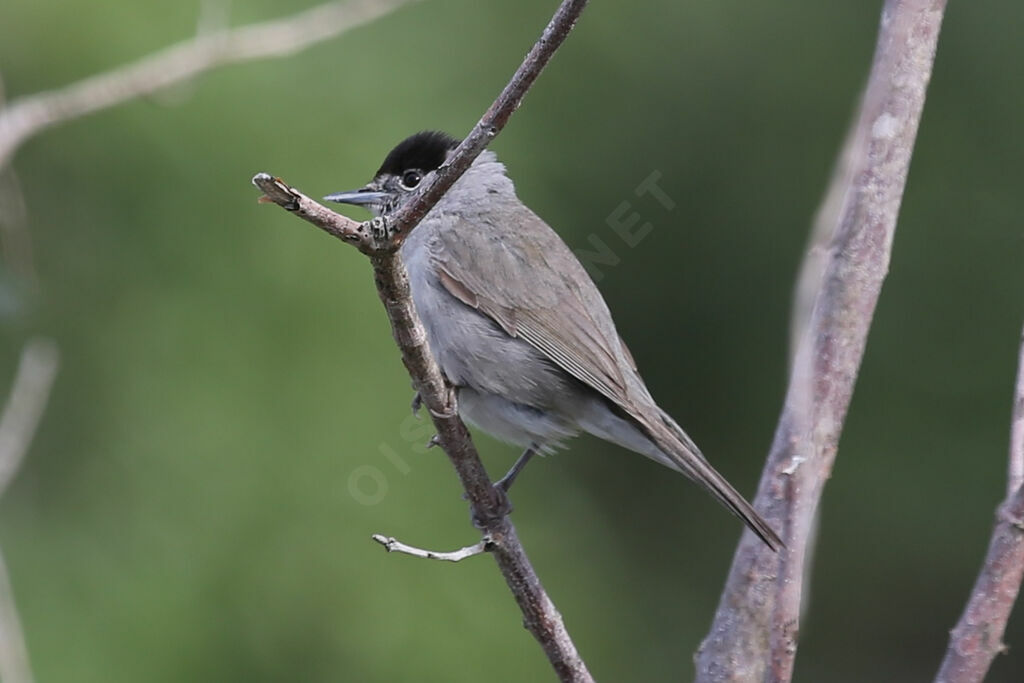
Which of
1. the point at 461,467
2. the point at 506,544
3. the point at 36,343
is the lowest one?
the point at 506,544

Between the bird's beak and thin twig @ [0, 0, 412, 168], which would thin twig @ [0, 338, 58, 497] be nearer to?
thin twig @ [0, 0, 412, 168]

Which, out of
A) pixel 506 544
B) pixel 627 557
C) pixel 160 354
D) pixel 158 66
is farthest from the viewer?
pixel 627 557

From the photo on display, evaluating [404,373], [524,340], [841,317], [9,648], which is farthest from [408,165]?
[9,648]

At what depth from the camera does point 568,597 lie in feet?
19.7

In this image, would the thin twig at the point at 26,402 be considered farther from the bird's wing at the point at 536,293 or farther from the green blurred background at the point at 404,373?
the bird's wing at the point at 536,293

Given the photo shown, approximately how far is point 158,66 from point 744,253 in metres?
3.90

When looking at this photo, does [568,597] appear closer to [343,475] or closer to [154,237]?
[343,475]

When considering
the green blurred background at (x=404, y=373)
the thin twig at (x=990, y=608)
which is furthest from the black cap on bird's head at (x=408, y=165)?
the thin twig at (x=990, y=608)

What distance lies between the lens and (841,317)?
3.06m

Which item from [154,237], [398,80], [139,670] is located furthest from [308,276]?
[139,670]

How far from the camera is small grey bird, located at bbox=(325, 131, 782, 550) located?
392 centimetres

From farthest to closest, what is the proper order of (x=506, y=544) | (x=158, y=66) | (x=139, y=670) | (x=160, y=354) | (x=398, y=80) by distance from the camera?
(x=398, y=80), (x=160, y=354), (x=139, y=670), (x=158, y=66), (x=506, y=544)

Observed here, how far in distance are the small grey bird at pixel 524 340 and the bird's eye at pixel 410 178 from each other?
23 cm

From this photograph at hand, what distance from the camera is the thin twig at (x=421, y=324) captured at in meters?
2.29
